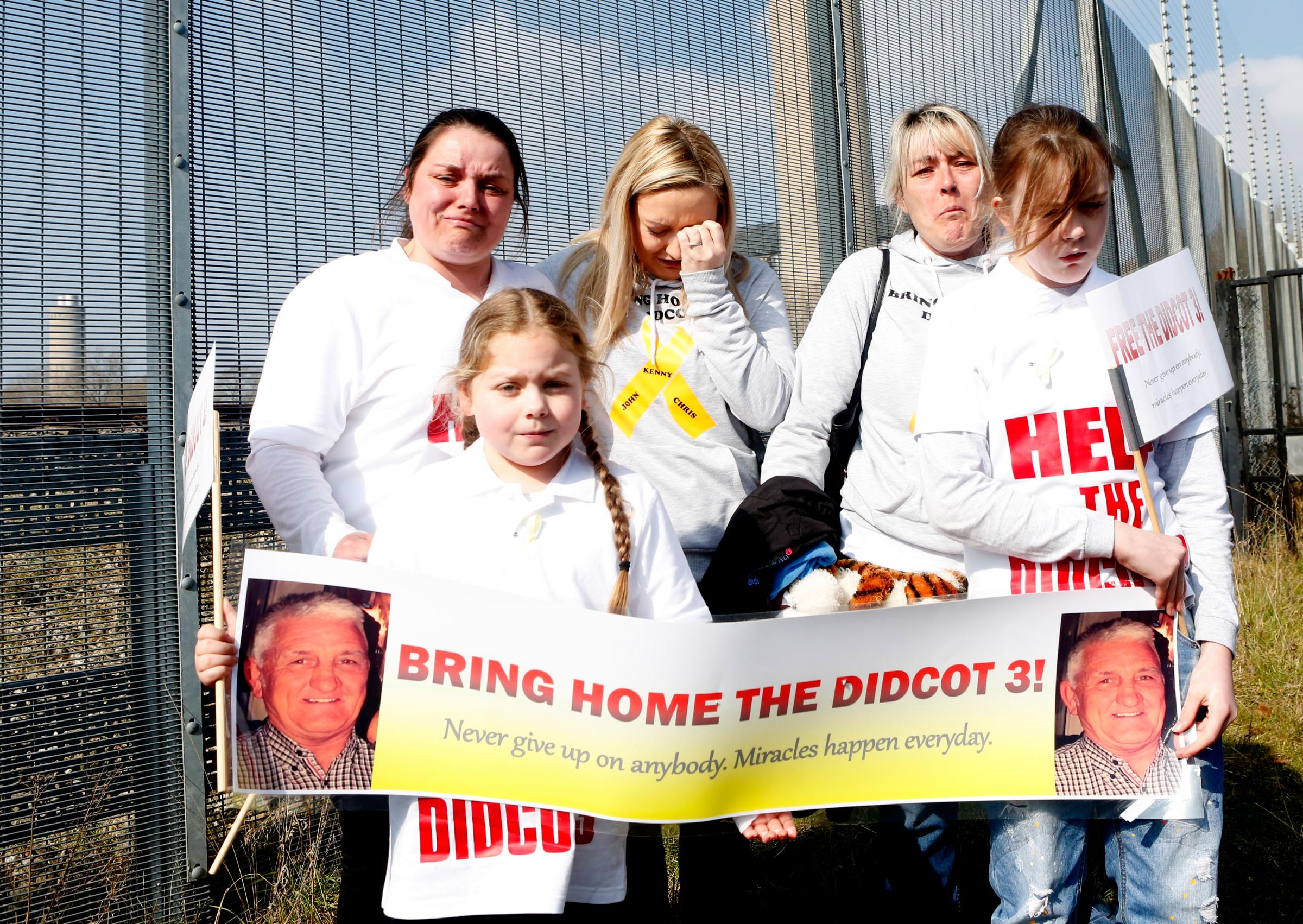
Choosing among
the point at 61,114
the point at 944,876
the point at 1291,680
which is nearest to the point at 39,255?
the point at 61,114

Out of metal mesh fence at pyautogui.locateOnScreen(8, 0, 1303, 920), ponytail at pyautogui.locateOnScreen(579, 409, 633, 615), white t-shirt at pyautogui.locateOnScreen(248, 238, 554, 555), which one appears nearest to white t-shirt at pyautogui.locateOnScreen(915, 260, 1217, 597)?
ponytail at pyautogui.locateOnScreen(579, 409, 633, 615)

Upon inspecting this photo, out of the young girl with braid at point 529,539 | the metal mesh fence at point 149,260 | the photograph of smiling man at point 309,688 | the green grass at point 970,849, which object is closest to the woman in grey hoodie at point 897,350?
the young girl with braid at point 529,539

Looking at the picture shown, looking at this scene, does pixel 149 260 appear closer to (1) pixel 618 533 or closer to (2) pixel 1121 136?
(1) pixel 618 533

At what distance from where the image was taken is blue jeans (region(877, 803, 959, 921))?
8.82 feet

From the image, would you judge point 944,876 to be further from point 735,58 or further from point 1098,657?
point 735,58

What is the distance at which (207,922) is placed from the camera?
2.86 meters

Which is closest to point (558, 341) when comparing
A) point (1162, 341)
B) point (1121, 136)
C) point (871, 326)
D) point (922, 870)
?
point (871, 326)

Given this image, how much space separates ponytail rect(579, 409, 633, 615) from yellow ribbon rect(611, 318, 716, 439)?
471mm

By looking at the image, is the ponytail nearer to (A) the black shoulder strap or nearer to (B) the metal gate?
(A) the black shoulder strap

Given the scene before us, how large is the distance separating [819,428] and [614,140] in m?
1.78

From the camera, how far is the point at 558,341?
75.6 inches

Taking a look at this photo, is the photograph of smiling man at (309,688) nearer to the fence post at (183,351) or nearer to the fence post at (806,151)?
the fence post at (183,351)

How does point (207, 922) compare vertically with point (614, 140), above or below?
below

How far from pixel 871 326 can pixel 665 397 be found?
1.68ft
